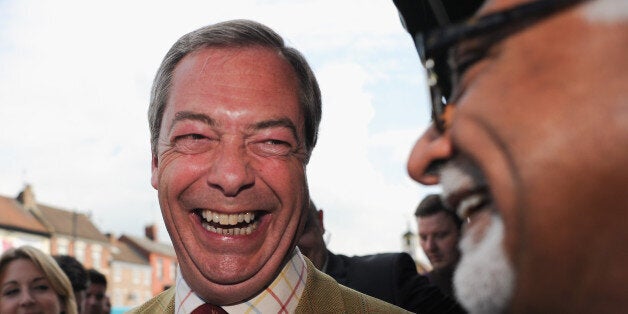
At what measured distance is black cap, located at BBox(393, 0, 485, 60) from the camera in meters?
1.32

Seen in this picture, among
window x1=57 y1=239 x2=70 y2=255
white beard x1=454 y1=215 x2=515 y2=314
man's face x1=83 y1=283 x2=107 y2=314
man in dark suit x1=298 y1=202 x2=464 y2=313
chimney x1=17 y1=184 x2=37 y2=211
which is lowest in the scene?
window x1=57 y1=239 x2=70 y2=255

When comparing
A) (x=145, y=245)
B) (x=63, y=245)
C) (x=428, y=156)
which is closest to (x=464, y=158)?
(x=428, y=156)

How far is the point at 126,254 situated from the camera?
2496 inches

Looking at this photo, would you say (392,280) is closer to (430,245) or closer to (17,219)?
(430,245)

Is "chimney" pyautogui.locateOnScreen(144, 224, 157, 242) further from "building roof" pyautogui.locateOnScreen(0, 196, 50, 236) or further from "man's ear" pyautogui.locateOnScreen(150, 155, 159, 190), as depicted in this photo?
"man's ear" pyautogui.locateOnScreen(150, 155, 159, 190)

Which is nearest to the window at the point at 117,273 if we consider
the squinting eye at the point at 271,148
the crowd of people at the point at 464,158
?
the crowd of people at the point at 464,158

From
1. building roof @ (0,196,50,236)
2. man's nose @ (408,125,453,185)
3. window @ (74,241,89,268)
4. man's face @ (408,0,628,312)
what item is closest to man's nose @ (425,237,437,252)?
man's nose @ (408,125,453,185)

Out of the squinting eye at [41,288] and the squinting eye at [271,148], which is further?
the squinting eye at [41,288]

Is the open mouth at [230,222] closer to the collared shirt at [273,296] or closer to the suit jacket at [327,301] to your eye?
the collared shirt at [273,296]

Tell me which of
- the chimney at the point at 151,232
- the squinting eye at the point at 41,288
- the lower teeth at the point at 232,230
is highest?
the lower teeth at the point at 232,230

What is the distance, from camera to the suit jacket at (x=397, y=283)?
10.4 feet

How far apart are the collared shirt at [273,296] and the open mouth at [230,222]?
0.78 feet

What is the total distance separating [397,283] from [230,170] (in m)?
1.51

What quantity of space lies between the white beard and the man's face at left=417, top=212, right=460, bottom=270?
4.10 meters
